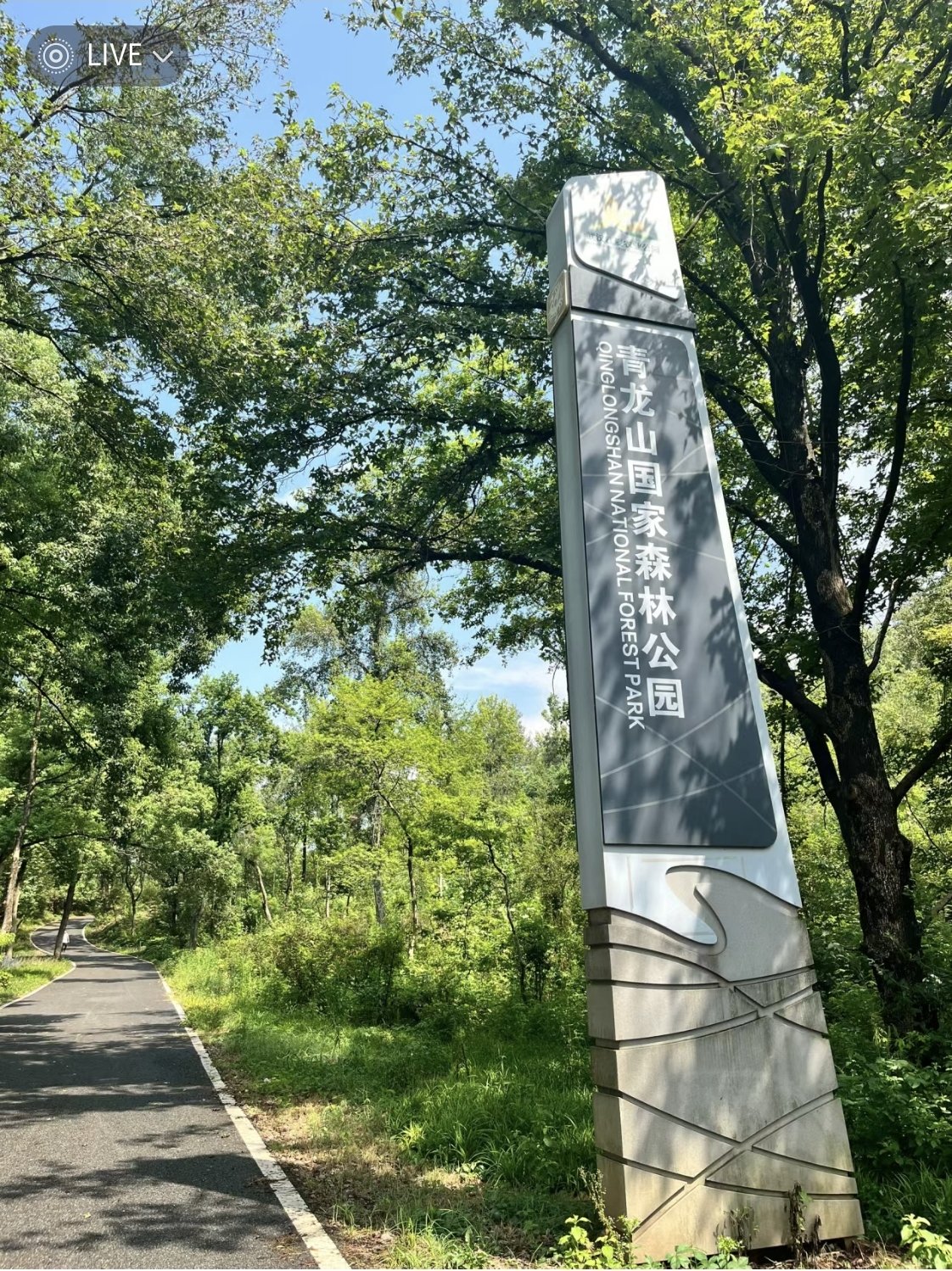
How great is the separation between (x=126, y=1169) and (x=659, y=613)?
5.35m

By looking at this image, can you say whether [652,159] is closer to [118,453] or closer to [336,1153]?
[118,453]

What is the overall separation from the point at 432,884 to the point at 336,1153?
9211mm

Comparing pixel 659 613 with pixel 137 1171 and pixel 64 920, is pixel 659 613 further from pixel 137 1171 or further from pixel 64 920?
pixel 64 920

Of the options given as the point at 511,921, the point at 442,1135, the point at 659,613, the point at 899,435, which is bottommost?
the point at 442,1135

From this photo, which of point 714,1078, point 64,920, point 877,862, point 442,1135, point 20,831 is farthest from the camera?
point 64,920

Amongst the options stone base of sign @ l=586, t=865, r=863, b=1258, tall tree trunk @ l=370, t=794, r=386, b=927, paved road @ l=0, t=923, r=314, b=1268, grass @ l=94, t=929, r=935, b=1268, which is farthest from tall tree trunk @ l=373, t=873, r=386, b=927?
stone base of sign @ l=586, t=865, r=863, b=1258

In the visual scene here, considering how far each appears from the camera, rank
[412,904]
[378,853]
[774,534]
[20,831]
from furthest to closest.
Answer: [20,831] < [378,853] < [412,904] < [774,534]

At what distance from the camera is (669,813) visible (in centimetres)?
461

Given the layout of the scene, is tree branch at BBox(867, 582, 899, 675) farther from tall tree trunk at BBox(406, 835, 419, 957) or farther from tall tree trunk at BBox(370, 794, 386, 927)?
tall tree trunk at BBox(370, 794, 386, 927)

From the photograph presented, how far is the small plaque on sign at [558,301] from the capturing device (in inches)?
221

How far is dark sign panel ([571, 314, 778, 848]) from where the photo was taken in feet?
15.3

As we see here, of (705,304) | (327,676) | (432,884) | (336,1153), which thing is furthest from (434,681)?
(336,1153)

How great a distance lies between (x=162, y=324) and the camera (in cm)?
918

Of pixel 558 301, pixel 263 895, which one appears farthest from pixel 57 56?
pixel 263 895
